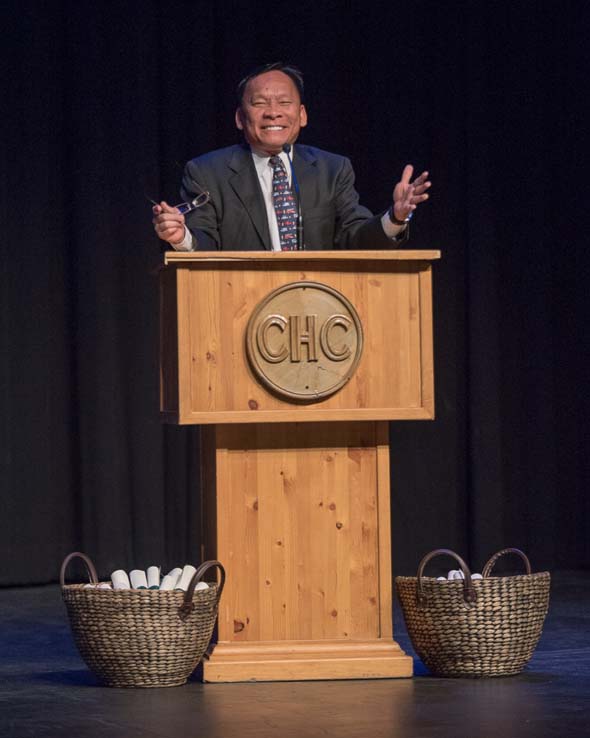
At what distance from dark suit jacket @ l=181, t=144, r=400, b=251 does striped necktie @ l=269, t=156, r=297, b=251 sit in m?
0.04

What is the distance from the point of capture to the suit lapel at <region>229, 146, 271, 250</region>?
11.6ft

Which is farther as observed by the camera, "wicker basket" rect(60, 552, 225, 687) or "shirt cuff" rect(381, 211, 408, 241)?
"shirt cuff" rect(381, 211, 408, 241)

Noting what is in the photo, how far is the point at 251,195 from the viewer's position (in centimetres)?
353

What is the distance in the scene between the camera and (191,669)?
3.33 metres

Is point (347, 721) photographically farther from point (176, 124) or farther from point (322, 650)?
point (176, 124)

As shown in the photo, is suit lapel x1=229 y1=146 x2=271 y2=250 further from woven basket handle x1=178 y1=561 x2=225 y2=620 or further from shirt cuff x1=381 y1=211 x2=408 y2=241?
woven basket handle x1=178 y1=561 x2=225 y2=620

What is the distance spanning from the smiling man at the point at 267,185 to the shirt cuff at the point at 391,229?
0.08 m

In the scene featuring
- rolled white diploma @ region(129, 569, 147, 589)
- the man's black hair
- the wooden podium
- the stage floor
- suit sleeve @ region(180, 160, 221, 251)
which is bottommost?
the stage floor

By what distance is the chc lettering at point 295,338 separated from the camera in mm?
3314

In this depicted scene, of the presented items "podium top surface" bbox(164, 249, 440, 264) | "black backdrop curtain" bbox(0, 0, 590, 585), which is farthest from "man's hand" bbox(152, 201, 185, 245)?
"black backdrop curtain" bbox(0, 0, 590, 585)

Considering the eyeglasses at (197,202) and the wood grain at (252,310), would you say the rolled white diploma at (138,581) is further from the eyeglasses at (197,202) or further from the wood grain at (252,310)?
the eyeglasses at (197,202)

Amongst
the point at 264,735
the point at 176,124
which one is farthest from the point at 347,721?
the point at 176,124

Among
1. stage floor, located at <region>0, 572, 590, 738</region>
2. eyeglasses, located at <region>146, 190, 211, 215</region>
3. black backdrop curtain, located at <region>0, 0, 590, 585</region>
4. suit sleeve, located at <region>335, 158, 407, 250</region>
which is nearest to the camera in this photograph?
stage floor, located at <region>0, 572, 590, 738</region>

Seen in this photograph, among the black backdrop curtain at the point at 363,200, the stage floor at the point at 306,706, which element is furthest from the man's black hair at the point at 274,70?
the black backdrop curtain at the point at 363,200
